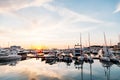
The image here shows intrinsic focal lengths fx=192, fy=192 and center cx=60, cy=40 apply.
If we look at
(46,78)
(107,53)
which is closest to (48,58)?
(107,53)

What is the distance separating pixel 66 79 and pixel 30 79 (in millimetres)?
7466

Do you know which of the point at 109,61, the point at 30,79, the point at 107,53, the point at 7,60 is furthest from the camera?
the point at 7,60

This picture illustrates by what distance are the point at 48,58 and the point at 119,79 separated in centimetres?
4803

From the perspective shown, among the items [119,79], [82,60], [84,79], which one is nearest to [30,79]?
[84,79]

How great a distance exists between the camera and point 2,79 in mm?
39844

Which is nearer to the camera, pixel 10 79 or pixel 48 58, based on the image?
pixel 10 79

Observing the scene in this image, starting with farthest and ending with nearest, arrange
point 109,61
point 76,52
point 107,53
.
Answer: point 76,52 < point 107,53 < point 109,61

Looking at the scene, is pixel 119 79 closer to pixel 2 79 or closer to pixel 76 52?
pixel 2 79

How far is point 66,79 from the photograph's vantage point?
40.2 meters

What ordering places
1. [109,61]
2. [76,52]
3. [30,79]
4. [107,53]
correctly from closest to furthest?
[30,79]
[109,61]
[107,53]
[76,52]

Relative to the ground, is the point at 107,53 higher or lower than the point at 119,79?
higher

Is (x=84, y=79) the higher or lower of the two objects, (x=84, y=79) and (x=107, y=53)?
the lower

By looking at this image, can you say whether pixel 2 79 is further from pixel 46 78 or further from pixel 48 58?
pixel 48 58

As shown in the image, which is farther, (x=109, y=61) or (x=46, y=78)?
(x=109, y=61)
